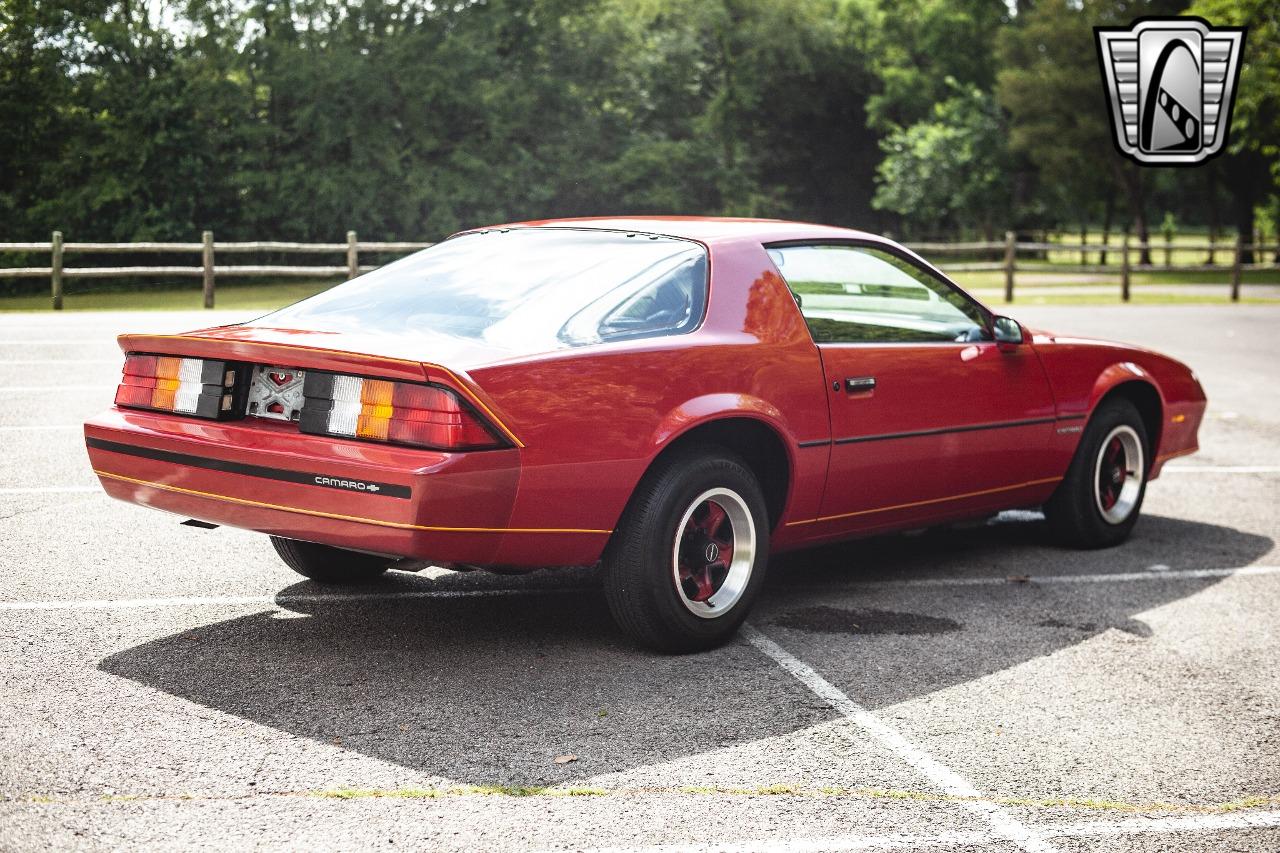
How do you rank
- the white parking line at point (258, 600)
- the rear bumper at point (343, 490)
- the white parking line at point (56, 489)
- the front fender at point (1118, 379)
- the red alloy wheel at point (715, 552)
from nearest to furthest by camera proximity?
the rear bumper at point (343, 490), the red alloy wheel at point (715, 552), the white parking line at point (258, 600), the front fender at point (1118, 379), the white parking line at point (56, 489)

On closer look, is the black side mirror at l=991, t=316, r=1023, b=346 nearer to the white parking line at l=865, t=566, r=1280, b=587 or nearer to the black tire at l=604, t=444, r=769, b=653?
the white parking line at l=865, t=566, r=1280, b=587

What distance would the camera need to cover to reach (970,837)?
11.0 feet

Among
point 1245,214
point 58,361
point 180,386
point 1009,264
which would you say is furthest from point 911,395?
point 1245,214

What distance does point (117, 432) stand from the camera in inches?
188

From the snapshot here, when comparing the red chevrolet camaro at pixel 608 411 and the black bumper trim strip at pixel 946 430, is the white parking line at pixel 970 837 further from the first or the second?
the black bumper trim strip at pixel 946 430

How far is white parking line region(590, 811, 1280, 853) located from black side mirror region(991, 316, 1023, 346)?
9.33 ft

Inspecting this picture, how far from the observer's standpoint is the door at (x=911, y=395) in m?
5.37

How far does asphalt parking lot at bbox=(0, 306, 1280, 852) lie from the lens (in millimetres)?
3404

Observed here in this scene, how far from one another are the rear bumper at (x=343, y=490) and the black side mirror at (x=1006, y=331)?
2.36 m

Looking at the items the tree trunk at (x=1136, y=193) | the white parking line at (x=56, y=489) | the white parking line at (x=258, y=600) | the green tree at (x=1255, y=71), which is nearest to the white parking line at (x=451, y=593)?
the white parking line at (x=258, y=600)

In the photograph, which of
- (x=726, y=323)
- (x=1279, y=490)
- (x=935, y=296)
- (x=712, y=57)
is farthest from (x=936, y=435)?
(x=712, y=57)

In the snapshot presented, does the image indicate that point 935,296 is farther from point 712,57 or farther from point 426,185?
point 712,57

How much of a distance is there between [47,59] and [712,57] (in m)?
28.0

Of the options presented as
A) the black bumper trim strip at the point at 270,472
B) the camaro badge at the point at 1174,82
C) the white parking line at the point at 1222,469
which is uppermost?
the camaro badge at the point at 1174,82
